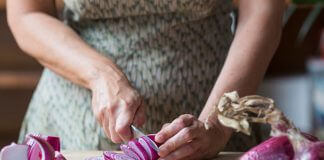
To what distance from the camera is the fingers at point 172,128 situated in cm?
96

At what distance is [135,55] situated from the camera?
1276mm

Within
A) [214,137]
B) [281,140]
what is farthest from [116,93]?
[281,140]

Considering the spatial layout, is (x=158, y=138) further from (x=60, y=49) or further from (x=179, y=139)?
(x=60, y=49)

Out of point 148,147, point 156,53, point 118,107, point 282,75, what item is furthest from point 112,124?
point 282,75

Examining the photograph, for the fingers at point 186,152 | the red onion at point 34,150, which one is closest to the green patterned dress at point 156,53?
the fingers at point 186,152

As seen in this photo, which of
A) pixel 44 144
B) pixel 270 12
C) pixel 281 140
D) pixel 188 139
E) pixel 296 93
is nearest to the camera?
pixel 281 140

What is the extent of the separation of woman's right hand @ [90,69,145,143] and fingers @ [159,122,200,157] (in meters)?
0.08

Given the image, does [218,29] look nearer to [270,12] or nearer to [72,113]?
[270,12]

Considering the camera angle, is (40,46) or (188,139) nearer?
(188,139)

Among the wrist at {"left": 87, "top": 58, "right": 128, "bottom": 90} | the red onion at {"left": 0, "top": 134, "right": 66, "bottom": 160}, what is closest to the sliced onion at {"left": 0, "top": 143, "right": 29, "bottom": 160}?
the red onion at {"left": 0, "top": 134, "right": 66, "bottom": 160}

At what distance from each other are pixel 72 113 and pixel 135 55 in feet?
0.53

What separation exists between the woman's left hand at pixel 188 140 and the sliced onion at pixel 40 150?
0.15m

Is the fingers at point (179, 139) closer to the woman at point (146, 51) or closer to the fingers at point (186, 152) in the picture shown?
the fingers at point (186, 152)

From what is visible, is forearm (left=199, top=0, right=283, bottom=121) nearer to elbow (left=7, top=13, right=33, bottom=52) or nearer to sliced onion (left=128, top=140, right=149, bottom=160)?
sliced onion (left=128, top=140, right=149, bottom=160)
